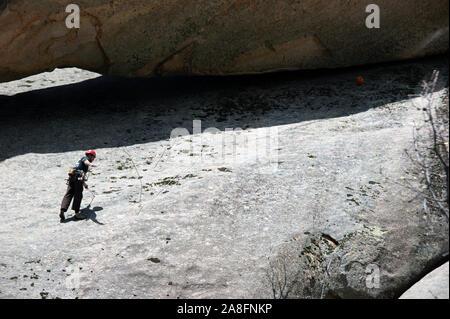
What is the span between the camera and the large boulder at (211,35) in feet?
58.2

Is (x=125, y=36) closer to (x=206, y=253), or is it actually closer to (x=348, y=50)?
(x=348, y=50)

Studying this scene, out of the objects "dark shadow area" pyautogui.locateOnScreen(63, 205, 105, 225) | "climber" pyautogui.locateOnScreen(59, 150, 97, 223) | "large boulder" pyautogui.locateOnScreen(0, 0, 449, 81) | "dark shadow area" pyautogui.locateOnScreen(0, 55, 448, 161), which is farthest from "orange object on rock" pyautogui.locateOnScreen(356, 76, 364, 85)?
"dark shadow area" pyautogui.locateOnScreen(63, 205, 105, 225)

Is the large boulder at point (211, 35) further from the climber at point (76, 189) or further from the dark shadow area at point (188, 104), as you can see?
the climber at point (76, 189)

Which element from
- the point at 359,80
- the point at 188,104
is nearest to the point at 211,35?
the point at 188,104

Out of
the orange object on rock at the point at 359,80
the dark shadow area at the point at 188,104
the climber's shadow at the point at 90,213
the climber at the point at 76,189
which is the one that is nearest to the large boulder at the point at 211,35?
the dark shadow area at the point at 188,104

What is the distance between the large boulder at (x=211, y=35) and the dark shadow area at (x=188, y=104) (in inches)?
31.7

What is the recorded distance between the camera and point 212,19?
18.5 m

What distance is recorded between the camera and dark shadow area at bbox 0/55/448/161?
58.4 feet

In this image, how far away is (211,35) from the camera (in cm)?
1884

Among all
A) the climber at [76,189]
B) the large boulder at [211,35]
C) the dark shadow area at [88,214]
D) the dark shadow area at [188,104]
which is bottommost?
the dark shadow area at [88,214]

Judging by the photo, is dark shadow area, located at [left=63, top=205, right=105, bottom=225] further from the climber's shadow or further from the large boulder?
the large boulder

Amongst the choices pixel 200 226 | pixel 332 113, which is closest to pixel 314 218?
pixel 200 226

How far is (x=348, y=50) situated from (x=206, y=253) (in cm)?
1097

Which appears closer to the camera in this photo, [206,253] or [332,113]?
[206,253]
